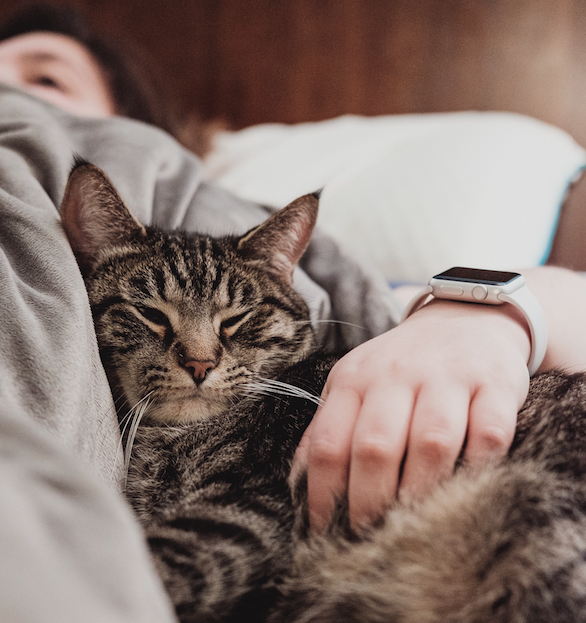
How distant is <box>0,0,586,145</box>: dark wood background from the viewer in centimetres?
227

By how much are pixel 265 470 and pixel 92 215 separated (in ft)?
1.61

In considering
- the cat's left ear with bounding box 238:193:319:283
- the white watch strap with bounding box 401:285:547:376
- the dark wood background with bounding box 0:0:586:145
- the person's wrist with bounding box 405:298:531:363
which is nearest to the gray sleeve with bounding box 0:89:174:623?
the cat's left ear with bounding box 238:193:319:283

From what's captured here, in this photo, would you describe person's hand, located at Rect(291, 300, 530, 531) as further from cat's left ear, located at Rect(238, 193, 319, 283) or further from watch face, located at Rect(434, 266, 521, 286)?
cat's left ear, located at Rect(238, 193, 319, 283)

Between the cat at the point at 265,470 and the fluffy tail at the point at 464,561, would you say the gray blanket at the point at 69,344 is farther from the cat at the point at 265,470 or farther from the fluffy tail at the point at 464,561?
the fluffy tail at the point at 464,561

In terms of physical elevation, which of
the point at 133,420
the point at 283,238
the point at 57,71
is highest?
the point at 57,71

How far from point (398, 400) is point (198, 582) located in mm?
292

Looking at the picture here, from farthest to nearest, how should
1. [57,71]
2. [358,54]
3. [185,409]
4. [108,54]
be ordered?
1. [358,54]
2. [108,54]
3. [57,71]
4. [185,409]

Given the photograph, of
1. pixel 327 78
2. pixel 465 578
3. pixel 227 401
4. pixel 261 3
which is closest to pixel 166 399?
pixel 227 401

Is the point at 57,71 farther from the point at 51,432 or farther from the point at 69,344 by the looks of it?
the point at 51,432

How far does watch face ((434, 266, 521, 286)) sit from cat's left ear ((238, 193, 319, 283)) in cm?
29

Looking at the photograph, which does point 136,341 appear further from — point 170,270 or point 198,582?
point 198,582

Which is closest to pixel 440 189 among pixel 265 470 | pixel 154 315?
pixel 154 315

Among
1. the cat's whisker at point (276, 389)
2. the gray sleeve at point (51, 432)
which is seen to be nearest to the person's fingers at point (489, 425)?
the cat's whisker at point (276, 389)

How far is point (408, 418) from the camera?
0.59 m
